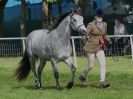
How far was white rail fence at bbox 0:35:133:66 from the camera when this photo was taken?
62.1 feet

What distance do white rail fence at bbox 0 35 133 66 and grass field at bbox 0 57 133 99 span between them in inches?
11.2

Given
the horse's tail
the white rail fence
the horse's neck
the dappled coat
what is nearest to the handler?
the dappled coat

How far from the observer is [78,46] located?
19766 millimetres

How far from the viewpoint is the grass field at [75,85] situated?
12164 mm

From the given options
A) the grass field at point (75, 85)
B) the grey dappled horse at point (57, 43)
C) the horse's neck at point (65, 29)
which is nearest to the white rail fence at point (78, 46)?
the grass field at point (75, 85)

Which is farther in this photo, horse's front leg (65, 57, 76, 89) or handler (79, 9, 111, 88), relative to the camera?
handler (79, 9, 111, 88)

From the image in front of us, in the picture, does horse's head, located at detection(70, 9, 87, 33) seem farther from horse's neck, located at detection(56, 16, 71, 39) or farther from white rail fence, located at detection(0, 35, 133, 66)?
white rail fence, located at detection(0, 35, 133, 66)

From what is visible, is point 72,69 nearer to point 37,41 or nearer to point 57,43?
point 57,43

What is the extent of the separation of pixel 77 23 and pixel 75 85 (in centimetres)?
221

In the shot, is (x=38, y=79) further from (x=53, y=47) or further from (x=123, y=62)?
(x=123, y=62)

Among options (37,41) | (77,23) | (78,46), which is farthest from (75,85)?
(78,46)

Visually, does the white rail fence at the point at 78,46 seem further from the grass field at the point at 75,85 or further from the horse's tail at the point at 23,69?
the horse's tail at the point at 23,69

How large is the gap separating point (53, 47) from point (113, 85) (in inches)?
89.1

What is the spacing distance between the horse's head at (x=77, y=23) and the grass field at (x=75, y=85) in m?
1.56
